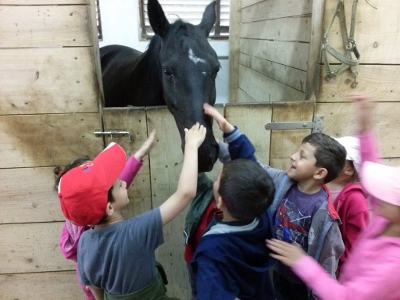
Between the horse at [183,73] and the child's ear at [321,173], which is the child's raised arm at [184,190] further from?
the child's ear at [321,173]

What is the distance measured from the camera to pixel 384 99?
59.2 inches

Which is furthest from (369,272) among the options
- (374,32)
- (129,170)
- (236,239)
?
(374,32)

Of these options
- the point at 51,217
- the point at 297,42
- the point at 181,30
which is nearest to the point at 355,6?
the point at 297,42

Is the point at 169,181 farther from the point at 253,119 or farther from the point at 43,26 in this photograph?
the point at 43,26

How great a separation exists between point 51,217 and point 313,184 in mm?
1194

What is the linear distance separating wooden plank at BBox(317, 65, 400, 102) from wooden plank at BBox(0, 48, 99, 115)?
1036 millimetres

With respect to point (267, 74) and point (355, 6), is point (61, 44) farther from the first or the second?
point (267, 74)

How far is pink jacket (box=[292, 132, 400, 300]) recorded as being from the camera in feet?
2.25

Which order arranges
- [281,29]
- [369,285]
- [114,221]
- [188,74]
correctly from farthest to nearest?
[281,29] < [188,74] < [114,221] < [369,285]

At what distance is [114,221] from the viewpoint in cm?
92

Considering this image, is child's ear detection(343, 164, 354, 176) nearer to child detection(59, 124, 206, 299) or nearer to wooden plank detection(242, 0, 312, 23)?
child detection(59, 124, 206, 299)

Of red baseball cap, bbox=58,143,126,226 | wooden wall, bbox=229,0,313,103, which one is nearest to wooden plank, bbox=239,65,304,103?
wooden wall, bbox=229,0,313,103

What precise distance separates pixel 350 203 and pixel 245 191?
544 mm

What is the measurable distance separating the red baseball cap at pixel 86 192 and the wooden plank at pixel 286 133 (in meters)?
0.88
